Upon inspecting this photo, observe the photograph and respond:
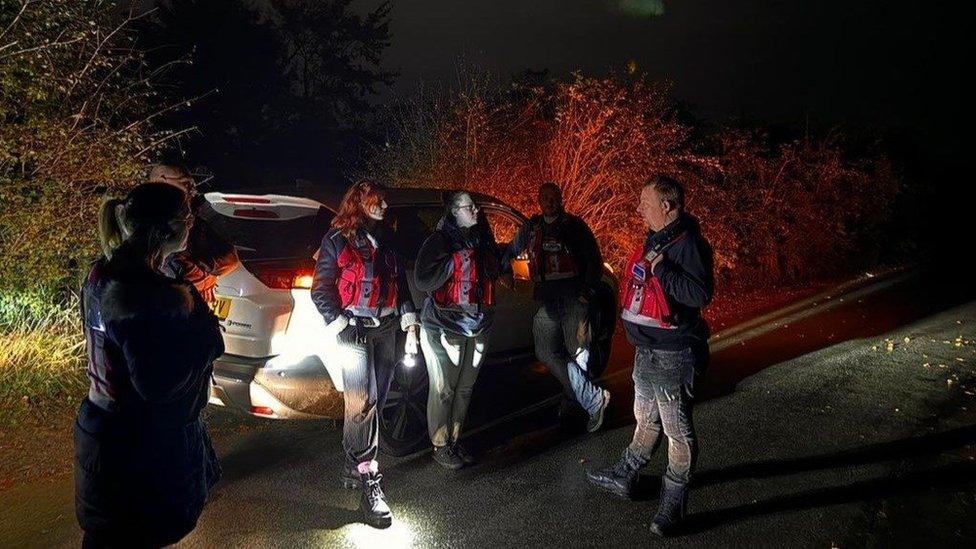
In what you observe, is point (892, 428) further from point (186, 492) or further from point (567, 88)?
point (567, 88)

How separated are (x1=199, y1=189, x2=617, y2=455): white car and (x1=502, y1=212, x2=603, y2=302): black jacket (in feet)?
2.63

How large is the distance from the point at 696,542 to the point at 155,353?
2778mm

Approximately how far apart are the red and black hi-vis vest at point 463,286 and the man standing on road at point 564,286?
0.58 metres

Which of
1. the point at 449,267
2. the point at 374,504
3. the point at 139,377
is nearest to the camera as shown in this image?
the point at 139,377

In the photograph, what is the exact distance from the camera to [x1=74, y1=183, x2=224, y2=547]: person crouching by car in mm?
2125

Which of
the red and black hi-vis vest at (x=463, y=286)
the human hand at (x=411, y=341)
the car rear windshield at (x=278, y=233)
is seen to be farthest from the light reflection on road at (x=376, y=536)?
the car rear windshield at (x=278, y=233)

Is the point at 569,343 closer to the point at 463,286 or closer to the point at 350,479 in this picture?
the point at 463,286

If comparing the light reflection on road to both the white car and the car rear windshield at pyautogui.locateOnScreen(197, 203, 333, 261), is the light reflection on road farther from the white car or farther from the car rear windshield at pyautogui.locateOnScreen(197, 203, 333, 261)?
the car rear windshield at pyautogui.locateOnScreen(197, 203, 333, 261)

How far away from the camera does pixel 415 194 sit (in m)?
5.36

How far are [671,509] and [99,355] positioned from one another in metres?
2.80

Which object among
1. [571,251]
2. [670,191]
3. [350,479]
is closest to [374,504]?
[350,479]

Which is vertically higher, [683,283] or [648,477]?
[683,283]

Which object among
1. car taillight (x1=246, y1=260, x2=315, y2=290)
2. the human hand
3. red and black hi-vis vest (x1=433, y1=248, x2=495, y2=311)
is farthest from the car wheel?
car taillight (x1=246, y1=260, x2=315, y2=290)

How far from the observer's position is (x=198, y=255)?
342cm
